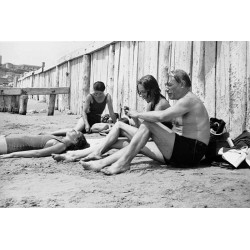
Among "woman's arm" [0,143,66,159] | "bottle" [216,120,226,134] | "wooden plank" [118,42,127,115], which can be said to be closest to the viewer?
"bottle" [216,120,226,134]

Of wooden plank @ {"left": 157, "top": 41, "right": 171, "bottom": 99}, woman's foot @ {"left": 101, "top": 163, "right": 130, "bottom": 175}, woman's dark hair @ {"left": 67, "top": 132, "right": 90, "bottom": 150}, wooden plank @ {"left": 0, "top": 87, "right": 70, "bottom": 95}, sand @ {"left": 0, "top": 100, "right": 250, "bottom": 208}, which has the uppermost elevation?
wooden plank @ {"left": 157, "top": 41, "right": 171, "bottom": 99}

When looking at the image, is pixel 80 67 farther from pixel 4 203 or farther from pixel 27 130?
pixel 4 203

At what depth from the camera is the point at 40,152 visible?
11.2ft

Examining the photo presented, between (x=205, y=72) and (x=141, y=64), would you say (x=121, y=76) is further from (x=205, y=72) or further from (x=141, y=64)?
(x=205, y=72)

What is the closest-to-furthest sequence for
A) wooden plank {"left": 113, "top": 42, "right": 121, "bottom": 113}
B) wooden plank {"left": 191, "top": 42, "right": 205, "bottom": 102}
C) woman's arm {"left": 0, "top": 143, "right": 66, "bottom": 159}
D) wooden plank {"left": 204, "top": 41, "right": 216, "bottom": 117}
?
1. woman's arm {"left": 0, "top": 143, "right": 66, "bottom": 159}
2. wooden plank {"left": 204, "top": 41, "right": 216, "bottom": 117}
3. wooden plank {"left": 191, "top": 42, "right": 205, "bottom": 102}
4. wooden plank {"left": 113, "top": 42, "right": 121, "bottom": 113}

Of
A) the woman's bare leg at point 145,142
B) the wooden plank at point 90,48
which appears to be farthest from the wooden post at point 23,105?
the woman's bare leg at point 145,142

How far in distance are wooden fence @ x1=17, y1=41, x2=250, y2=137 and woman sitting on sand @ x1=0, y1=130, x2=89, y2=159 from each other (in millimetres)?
1390

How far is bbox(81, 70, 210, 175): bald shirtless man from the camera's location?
9.21 ft

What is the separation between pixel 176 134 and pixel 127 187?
2.21 ft

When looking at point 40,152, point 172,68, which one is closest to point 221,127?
point 172,68

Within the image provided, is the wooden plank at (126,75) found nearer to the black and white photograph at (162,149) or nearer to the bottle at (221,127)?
the black and white photograph at (162,149)

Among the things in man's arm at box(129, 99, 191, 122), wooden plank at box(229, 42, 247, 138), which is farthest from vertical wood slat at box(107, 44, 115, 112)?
man's arm at box(129, 99, 191, 122)

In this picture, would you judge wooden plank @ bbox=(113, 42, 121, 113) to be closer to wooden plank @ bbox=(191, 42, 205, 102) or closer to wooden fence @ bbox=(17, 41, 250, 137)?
wooden fence @ bbox=(17, 41, 250, 137)
